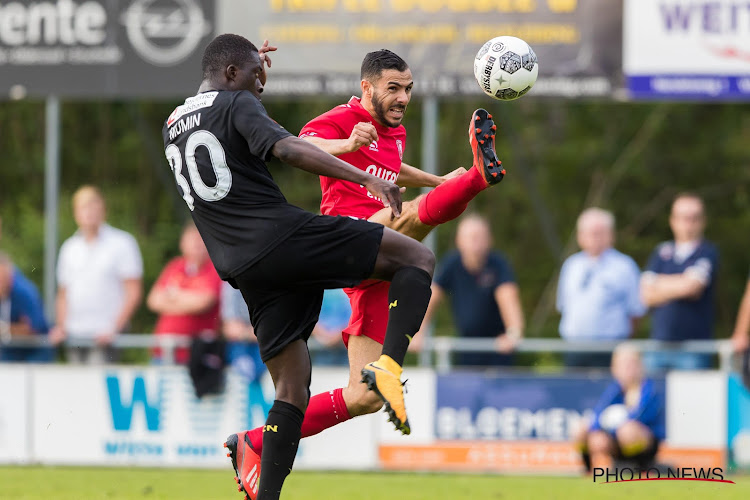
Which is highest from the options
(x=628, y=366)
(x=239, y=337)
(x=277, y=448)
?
(x=277, y=448)

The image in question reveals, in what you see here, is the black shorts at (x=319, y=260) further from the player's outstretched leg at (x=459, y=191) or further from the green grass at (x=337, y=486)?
the green grass at (x=337, y=486)

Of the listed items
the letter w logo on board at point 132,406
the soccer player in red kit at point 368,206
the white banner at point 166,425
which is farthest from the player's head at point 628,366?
the letter w logo on board at point 132,406

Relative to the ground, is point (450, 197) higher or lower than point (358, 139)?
lower

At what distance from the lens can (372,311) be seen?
273 inches

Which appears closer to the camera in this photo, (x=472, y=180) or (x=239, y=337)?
(x=472, y=180)

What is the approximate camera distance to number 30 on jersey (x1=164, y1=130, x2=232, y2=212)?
5.85 metres

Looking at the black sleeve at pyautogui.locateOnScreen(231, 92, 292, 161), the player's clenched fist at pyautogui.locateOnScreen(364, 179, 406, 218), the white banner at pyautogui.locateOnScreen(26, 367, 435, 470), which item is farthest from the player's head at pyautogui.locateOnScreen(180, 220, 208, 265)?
the player's clenched fist at pyautogui.locateOnScreen(364, 179, 406, 218)

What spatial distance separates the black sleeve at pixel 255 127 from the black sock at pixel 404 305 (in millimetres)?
876

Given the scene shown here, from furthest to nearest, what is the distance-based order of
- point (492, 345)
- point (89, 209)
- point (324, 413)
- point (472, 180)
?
point (89, 209) → point (492, 345) → point (324, 413) → point (472, 180)

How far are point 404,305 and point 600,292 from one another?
17.4ft

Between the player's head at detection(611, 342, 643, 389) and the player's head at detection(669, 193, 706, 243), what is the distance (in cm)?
118

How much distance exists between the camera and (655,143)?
23141 mm

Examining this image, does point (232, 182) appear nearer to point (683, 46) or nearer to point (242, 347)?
point (242, 347)

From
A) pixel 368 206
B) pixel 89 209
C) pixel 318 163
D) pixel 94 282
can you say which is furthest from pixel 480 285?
pixel 318 163
